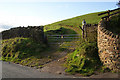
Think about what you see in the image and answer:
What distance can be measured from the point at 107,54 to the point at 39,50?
848cm

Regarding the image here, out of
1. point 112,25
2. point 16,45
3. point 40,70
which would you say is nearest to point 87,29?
point 112,25

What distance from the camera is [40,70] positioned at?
35.7ft

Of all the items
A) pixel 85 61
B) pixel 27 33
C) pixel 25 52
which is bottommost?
pixel 85 61

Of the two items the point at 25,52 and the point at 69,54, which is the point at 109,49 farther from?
the point at 25,52

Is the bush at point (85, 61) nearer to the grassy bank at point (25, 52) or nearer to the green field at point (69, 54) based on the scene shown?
the green field at point (69, 54)

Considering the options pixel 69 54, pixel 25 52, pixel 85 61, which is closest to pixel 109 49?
pixel 85 61

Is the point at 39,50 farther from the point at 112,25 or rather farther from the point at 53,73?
the point at 112,25

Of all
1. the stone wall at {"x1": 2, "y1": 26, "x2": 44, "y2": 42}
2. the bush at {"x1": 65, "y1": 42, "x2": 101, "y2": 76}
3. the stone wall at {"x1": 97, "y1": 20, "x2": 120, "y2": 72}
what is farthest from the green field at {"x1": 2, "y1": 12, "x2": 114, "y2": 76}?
the stone wall at {"x1": 2, "y1": 26, "x2": 44, "y2": 42}

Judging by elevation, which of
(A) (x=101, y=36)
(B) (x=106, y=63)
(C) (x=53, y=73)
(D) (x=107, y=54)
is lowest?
(C) (x=53, y=73)

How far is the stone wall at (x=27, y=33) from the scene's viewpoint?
58.4ft

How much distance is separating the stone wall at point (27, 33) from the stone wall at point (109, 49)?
30.6 feet

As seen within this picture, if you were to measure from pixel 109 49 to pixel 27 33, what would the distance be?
1292 centimetres

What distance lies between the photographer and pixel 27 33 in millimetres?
19250

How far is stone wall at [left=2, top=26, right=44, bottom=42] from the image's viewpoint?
1781 cm
